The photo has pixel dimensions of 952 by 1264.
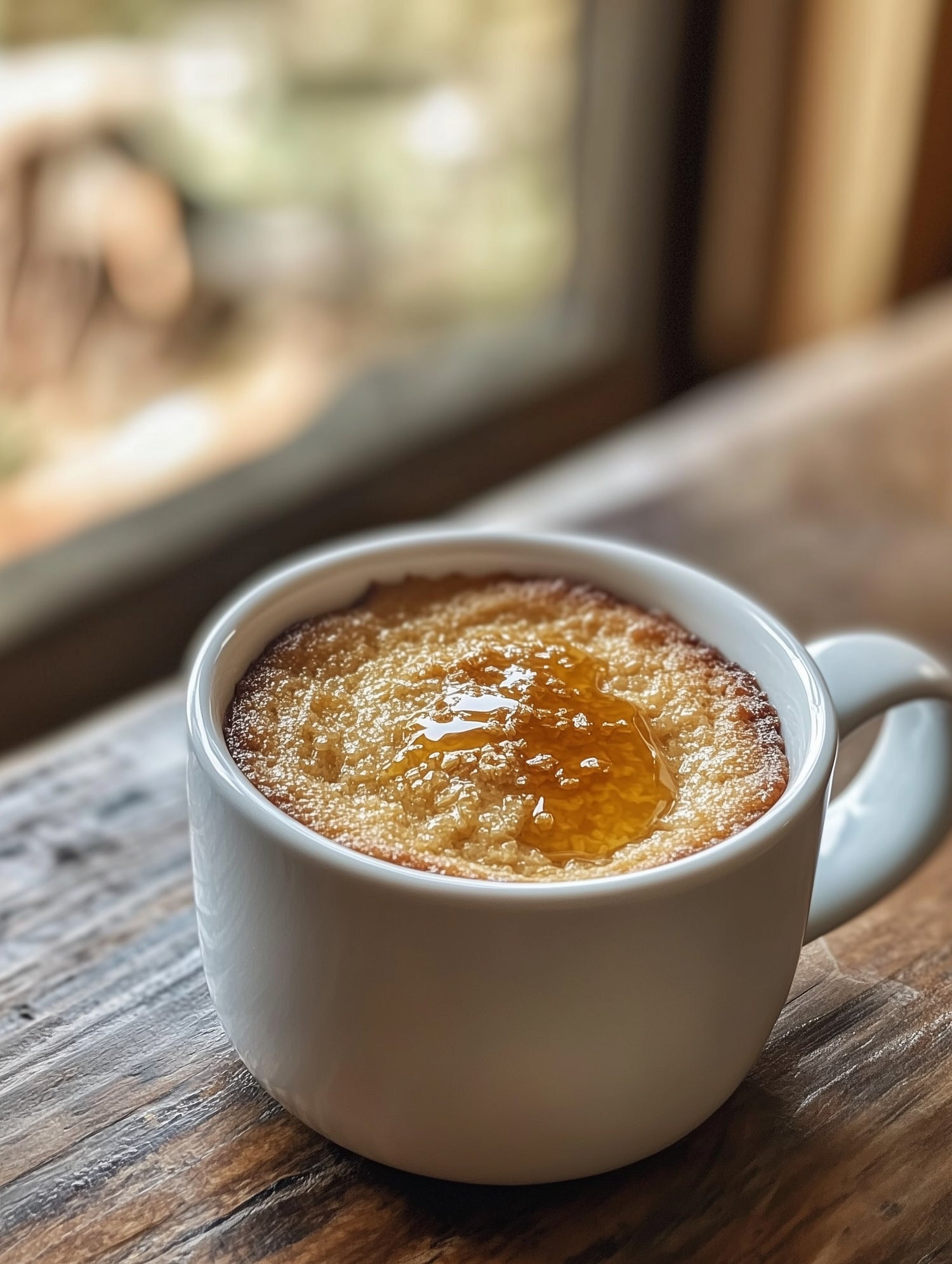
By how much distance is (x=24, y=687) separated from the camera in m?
1.22

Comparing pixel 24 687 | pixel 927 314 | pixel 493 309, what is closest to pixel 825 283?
pixel 493 309

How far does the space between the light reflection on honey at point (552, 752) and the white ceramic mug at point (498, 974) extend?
1.8 inches

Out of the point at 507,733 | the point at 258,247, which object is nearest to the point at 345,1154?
the point at 507,733

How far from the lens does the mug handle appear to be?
19.6 inches

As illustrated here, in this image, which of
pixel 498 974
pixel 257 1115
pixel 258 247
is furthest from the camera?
pixel 258 247

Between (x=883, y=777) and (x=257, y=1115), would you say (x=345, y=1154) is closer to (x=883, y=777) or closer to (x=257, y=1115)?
(x=257, y=1115)

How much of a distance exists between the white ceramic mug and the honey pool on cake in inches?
0.8

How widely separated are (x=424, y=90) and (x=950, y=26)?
78 cm

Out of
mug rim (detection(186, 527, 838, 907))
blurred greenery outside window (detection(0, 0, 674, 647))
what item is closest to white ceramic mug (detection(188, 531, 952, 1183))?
mug rim (detection(186, 527, 838, 907))

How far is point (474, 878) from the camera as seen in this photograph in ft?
1.35

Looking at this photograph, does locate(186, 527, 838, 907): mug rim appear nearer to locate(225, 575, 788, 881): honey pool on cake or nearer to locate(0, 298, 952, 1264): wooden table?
locate(225, 575, 788, 881): honey pool on cake

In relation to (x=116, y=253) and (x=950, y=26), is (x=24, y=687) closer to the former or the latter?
(x=116, y=253)

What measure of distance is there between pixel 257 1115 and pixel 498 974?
0.15 m

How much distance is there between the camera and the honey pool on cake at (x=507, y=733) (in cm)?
44
